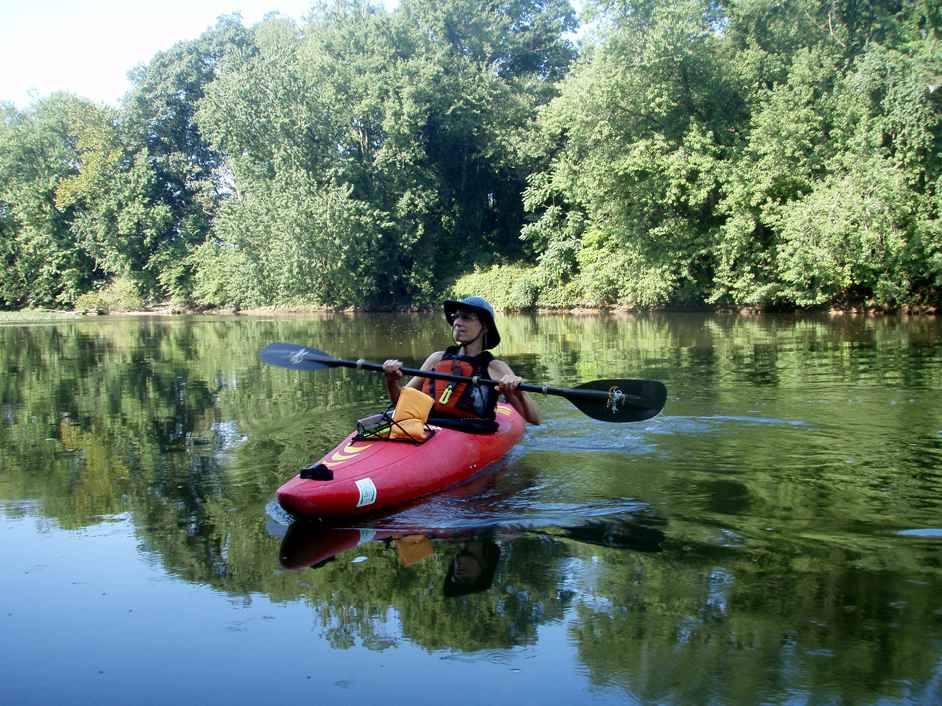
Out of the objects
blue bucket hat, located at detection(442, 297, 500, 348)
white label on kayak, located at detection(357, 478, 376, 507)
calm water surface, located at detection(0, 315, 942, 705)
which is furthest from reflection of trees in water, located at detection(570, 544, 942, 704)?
blue bucket hat, located at detection(442, 297, 500, 348)

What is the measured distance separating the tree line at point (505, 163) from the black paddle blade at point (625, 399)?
549 inches

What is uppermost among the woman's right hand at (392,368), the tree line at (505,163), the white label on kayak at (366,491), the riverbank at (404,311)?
the tree line at (505,163)

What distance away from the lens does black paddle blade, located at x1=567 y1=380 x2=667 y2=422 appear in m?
6.58

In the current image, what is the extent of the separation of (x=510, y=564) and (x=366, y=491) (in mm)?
1176

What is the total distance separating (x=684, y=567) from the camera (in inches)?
171

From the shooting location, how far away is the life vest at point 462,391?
6.56 metres

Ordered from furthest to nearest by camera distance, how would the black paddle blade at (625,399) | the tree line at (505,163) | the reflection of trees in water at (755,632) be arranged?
1. the tree line at (505,163)
2. the black paddle blade at (625,399)
3. the reflection of trees in water at (755,632)

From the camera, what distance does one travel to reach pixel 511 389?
20.6 ft

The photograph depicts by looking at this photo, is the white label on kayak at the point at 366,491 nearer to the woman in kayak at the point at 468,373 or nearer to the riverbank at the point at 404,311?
the woman in kayak at the point at 468,373

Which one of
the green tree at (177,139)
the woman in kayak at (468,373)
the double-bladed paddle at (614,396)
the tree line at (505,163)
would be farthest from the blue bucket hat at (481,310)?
the green tree at (177,139)

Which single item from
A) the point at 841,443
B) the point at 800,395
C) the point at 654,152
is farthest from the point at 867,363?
the point at 654,152

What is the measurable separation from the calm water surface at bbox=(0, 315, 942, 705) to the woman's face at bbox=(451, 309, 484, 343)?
3.23ft

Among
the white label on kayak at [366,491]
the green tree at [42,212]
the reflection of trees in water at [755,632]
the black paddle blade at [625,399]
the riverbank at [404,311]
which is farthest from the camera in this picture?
the green tree at [42,212]

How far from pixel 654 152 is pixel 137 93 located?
26843 millimetres
